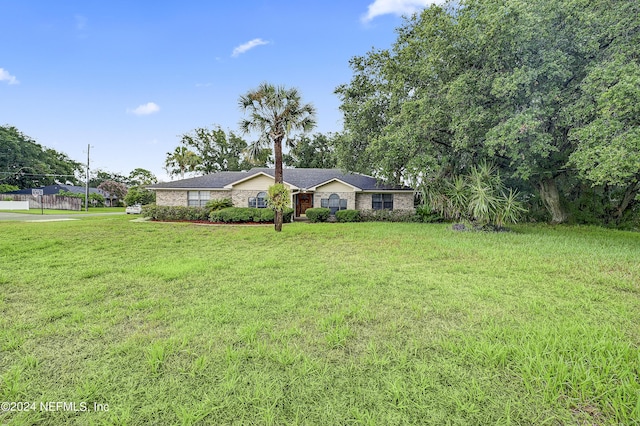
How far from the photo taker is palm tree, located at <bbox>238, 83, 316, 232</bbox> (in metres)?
12.7

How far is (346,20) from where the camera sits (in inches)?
554

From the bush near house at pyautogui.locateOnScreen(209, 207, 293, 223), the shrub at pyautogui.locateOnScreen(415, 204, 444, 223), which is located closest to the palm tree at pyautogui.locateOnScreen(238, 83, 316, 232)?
the bush near house at pyautogui.locateOnScreen(209, 207, 293, 223)

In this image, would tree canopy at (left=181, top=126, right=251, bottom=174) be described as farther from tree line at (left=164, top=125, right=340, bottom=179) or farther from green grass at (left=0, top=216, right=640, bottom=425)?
green grass at (left=0, top=216, right=640, bottom=425)

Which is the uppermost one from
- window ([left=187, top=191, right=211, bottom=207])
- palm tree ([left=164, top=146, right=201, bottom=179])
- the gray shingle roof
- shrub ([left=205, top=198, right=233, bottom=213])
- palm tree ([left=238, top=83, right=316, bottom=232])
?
palm tree ([left=164, top=146, right=201, bottom=179])

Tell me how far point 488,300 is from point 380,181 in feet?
51.6

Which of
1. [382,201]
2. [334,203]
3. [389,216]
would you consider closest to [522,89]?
[389,216]

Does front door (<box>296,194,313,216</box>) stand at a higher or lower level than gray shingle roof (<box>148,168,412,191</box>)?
lower

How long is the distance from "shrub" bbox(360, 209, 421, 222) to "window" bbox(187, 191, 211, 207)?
41.5 ft

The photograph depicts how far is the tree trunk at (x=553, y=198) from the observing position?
15.9m

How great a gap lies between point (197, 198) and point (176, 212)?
242 cm

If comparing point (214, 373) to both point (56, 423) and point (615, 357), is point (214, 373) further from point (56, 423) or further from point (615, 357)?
point (615, 357)

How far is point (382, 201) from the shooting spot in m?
21.3

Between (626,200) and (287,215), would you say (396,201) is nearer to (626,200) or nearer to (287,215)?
(287,215)

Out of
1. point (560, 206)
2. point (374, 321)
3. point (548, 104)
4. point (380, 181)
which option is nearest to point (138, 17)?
point (380, 181)
